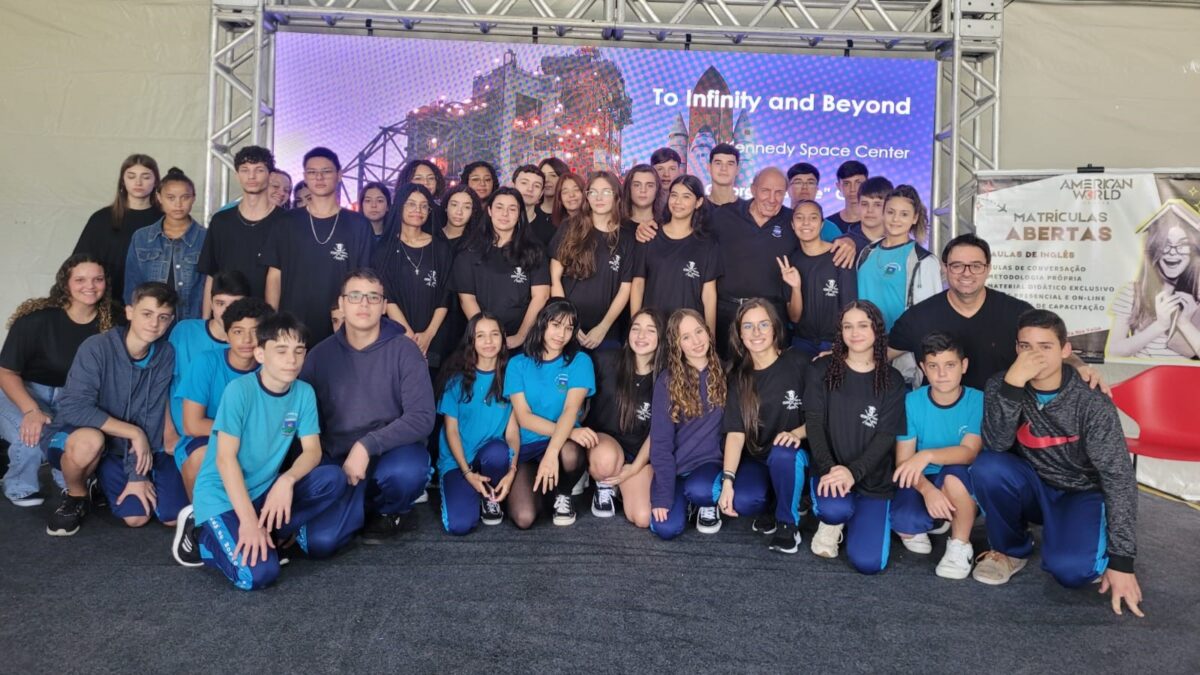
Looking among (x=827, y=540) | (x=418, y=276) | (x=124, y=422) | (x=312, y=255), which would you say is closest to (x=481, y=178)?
(x=418, y=276)

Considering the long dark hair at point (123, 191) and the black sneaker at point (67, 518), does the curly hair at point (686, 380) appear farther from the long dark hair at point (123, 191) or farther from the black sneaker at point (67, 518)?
the long dark hair at point (123, 191)

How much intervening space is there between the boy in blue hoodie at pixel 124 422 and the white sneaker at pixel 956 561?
3.12 metres

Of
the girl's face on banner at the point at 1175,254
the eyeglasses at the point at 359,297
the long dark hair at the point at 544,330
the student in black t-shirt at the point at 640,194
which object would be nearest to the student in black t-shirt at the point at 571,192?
the student in black t-shirt at the point at 640,194

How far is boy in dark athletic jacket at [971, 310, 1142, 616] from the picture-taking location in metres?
2.88

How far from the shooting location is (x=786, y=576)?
301cm

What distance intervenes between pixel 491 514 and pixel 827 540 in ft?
4.70

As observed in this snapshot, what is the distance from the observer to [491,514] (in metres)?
3.58

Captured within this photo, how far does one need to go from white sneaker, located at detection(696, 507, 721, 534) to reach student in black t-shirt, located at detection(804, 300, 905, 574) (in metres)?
0.42

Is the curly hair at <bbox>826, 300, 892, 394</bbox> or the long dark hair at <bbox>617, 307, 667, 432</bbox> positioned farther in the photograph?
the long dark hair at <bbox>617, 307, 667, 432</bbox>

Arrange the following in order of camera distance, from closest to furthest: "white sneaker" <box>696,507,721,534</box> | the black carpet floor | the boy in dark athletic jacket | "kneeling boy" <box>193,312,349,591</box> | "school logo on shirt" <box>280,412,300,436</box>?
the black carpet floor
"kneeling boy" <box>193,312,349,591</box>
the boy in dark athletic jacket
"school logo on shirt" <box>280,412,300,436</box>
"white sneaker" <box>696,507,721,534</box>

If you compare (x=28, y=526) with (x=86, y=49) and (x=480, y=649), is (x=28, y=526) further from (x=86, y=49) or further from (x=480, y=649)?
(x=86, y=49)

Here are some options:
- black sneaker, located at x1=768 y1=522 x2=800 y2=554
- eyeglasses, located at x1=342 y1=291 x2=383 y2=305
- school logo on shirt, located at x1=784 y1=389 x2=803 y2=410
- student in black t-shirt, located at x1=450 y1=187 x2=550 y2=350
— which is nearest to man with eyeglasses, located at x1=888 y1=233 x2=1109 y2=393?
school logo on shirt, located at x1=784 y1=389 x2=803 y2=410

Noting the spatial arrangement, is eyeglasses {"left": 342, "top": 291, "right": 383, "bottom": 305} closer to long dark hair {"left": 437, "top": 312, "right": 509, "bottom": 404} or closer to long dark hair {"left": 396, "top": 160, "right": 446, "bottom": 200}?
long dark hair {"left": 437, "top": 312, "right": 509, "bottom": 404}

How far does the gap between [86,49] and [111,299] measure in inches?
102
